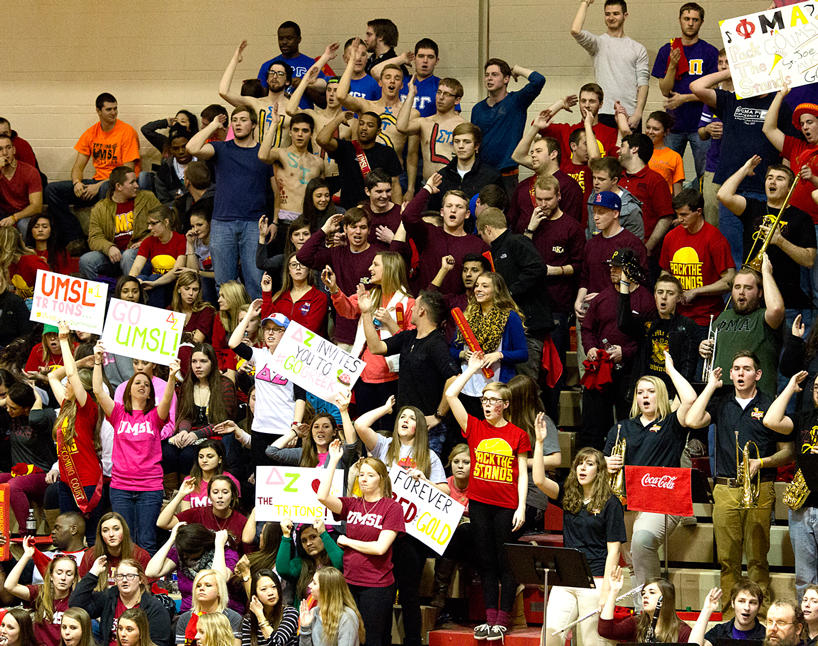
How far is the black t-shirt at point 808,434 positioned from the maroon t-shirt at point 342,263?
11.7ft

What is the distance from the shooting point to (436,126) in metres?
11.5

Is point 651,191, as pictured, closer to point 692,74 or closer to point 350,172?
point 692,74

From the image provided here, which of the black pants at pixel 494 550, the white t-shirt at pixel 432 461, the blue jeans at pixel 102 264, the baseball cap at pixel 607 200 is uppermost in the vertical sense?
the baseball cap at pixel 607 200

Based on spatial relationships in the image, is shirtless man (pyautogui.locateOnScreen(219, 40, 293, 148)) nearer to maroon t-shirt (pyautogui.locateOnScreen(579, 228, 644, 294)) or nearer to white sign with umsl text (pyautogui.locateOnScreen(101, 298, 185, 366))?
white sign with umsl text (pyautogui.locateOnScreen(101, 298, 185, 366))

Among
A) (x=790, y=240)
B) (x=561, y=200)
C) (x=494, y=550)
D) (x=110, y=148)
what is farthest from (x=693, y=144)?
(x=110, y=148)

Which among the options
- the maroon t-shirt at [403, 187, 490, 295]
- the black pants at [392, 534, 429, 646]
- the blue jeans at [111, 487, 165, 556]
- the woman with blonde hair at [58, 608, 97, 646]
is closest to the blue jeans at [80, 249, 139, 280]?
the blue jeans at [111, 487, 165, 556]

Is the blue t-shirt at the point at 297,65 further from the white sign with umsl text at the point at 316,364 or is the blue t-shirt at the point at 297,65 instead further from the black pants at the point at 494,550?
the black pants at the point at 494,550

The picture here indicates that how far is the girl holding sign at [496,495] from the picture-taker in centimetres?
787

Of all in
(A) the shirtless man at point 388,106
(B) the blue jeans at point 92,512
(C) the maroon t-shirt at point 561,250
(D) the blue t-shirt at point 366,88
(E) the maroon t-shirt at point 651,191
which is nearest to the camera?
(B) the blue jeans at point 92,512

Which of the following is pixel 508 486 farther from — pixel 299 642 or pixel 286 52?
pixel 286 52

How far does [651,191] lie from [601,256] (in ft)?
4.80

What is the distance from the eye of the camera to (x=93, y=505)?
940 centimetres

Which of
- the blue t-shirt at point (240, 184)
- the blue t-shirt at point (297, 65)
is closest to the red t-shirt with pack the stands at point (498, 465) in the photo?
the blue t-shirt at point (240, 184)

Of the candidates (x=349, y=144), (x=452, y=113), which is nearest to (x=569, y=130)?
(x=452, y=113)
